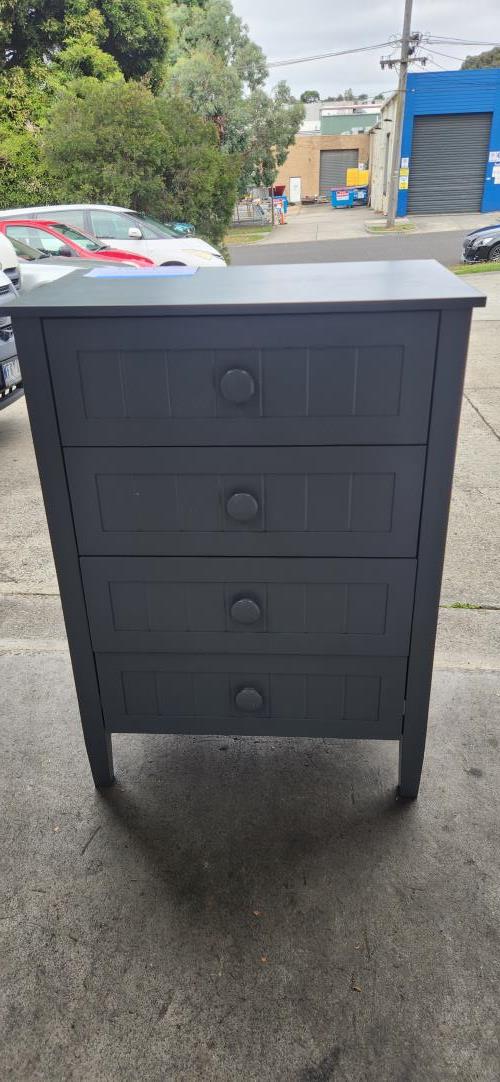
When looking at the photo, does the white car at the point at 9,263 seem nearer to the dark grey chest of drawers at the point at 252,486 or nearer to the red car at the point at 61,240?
the dark grey chest of drawers at the point at 252,486

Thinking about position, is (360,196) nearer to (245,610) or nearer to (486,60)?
(486,60)

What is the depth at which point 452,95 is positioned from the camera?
1006 inches

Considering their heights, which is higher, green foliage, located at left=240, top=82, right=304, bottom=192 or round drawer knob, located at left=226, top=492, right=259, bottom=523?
green foliage, located at left=240, top=82, right=304, bottom=192

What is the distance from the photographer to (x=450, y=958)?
1649 mm

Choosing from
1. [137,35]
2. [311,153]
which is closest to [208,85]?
[137,35]

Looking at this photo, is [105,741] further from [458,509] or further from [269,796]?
[458,509]

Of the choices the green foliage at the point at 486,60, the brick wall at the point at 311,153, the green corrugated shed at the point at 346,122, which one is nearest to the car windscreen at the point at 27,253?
the brick wall at the point at 311,153

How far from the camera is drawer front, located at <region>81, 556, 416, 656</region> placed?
5.85 feet

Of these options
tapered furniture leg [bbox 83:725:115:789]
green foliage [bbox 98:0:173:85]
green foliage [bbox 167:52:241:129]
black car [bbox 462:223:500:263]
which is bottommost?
black car [bbox 462:223:500:263]

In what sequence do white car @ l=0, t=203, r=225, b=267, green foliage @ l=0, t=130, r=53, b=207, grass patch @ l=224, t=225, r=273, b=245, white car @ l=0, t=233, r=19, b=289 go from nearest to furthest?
white car @ l=0, t=233, r=19, b=289
white car @ l=0, t=203, r=225, b=267
green foliage @ l=0, t=130, r=53, b=207
grass patch @ l=224, t=225, r=273, b=245

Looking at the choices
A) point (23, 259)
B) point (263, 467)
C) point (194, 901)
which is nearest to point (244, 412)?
point (263, 467)

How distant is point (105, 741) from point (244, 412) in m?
1.09

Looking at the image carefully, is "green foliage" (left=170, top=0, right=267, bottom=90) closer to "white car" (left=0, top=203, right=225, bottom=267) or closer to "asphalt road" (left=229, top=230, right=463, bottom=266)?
"asphalt road" (left=229, top=230, right=463, bottom=266)

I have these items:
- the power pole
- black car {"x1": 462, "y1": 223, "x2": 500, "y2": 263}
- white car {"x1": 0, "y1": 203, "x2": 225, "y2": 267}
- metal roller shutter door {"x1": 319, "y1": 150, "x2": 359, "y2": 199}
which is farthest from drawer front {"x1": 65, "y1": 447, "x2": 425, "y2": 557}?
→ metal roller shutter door {"x1": 319, "y1": 150, "x2": 359, "y2": 199}
